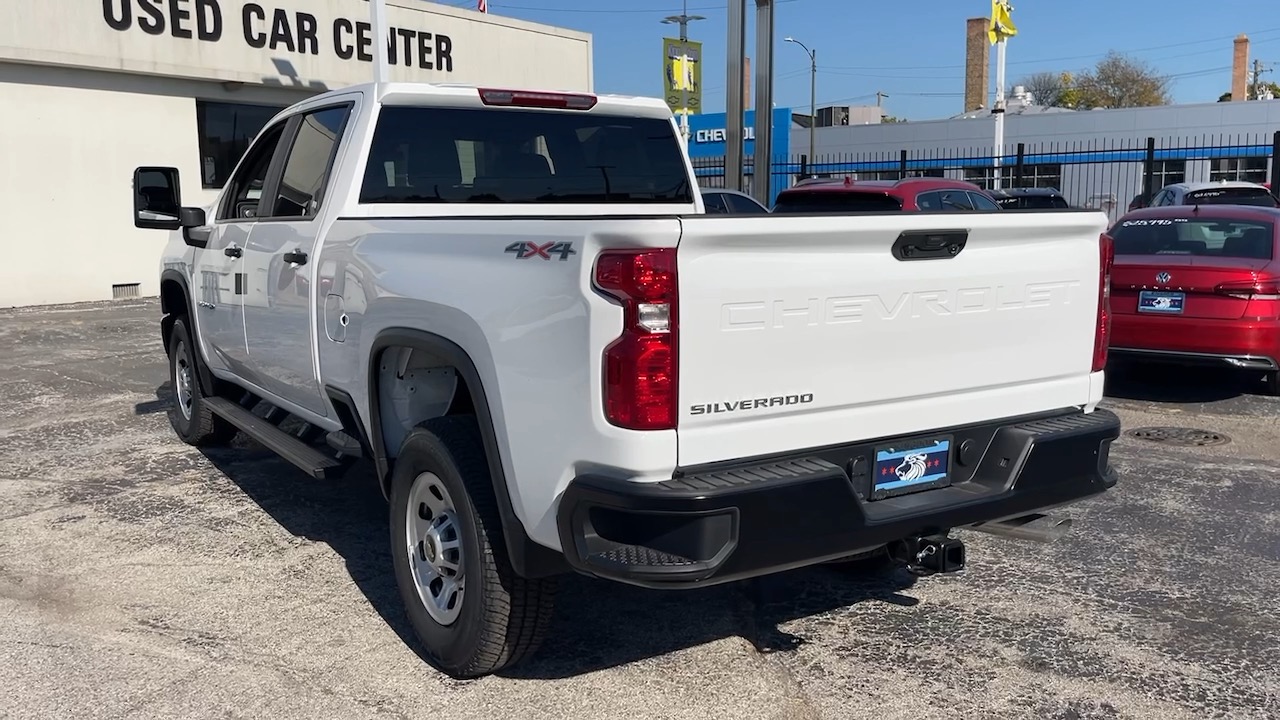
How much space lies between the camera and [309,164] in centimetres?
508

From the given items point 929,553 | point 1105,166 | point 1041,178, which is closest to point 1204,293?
point 929,553

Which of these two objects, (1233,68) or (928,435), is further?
(1233,68)

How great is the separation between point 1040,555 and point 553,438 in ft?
9.41

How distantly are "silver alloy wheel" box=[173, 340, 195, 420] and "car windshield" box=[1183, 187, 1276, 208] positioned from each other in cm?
1468

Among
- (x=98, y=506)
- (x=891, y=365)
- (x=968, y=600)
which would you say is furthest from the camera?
(x=98, y=506)

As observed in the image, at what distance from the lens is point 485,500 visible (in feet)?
11.4

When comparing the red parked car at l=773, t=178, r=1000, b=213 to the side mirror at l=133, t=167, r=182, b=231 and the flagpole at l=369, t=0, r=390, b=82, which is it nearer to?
the side mirror at l=133, t=167, r=182, b=231

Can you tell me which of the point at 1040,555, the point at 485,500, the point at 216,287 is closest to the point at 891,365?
the point at 485,500

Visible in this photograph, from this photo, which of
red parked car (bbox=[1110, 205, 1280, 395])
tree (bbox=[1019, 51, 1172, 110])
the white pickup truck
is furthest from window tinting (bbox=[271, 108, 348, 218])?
tree (bbox=[1019, 51, 1172, 110])

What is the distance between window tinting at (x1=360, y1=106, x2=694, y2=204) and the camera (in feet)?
15.8

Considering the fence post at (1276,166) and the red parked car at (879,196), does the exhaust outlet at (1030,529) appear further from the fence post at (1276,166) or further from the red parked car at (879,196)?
the fence post at (1276,166)

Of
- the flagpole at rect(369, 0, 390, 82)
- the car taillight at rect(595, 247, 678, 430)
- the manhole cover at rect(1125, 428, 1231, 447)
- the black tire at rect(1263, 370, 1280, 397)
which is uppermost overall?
the flagpole at rect(369, 0, 390, 82)

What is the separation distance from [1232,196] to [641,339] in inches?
678

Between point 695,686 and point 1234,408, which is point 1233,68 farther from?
point 695,686
